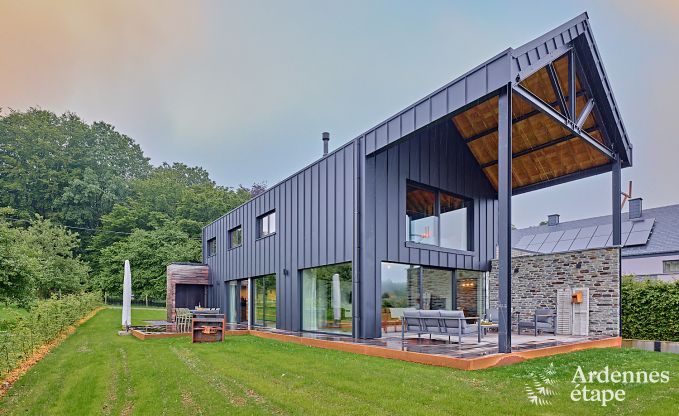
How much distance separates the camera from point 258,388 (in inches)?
214

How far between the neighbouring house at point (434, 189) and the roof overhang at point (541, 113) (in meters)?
0.03

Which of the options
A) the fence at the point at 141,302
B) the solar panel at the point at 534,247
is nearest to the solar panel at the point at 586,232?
the solar panel at the point at 534,247

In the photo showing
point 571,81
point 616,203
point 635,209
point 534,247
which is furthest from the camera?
point 534,247

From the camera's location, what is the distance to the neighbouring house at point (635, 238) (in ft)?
66.2

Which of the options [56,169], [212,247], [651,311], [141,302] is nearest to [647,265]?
[651,311]

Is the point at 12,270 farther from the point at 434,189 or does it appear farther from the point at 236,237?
the point at 236,237

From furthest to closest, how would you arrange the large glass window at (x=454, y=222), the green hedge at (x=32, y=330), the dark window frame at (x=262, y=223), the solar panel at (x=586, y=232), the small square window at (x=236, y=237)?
the solar panel at (x=586, y=232) < the small square window at (x=236, y=237) < the dark window frame at (x=262, y=223) < the large glass window at (x=454, y=222) < the green hedge at (x=32, y=330)

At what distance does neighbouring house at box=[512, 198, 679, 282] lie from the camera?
20172mm

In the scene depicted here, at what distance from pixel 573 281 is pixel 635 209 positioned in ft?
54.6

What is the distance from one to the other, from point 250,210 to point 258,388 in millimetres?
10678

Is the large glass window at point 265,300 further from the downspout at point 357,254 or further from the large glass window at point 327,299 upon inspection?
the downspout at point 357,254

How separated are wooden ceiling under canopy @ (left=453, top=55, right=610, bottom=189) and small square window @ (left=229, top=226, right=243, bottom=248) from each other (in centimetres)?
889

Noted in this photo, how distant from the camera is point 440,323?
8.33 meters

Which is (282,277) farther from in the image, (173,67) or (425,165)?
(173,67)
